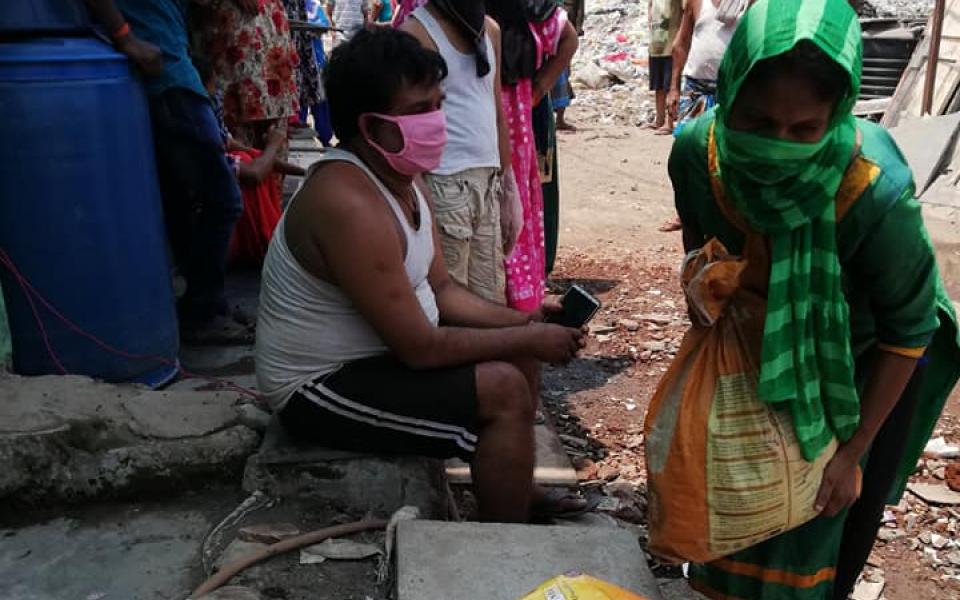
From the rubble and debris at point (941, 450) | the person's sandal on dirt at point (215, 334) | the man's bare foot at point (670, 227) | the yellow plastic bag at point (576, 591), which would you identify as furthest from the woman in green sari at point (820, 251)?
the man's bare foot at point (670, 227)

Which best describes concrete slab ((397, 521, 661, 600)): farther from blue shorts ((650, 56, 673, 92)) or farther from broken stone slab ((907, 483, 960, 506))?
blue shorts ((650, 56, 673, 92))

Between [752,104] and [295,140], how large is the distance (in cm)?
656

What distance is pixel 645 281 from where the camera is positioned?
18.9 ft

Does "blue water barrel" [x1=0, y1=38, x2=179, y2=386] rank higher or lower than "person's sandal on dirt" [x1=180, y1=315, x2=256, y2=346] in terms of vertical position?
higher

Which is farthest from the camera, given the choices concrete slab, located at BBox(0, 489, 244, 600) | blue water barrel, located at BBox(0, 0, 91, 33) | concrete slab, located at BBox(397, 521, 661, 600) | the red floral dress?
the red floral dress

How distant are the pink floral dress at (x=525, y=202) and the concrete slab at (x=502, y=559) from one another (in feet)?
4.29

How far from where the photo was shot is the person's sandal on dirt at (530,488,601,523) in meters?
2.93

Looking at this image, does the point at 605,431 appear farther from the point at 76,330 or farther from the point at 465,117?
the point at 76,330

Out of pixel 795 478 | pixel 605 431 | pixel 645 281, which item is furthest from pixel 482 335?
pixel 645 281

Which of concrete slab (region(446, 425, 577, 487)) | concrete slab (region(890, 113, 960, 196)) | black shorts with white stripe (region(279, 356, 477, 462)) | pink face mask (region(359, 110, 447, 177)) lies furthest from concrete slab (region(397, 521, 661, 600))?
concrete slab (region(890, 113, 960, 196))

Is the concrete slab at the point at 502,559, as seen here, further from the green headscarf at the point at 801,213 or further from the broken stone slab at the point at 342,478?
the green headscarf at the point at 801,213

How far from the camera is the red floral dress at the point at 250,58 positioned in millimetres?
4066

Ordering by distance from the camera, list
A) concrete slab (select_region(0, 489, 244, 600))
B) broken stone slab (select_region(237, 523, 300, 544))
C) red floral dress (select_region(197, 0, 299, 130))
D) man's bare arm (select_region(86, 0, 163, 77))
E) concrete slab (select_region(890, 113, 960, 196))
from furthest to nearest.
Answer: concrete slab (select_region(890, 113, 960, 196)) < red floral dress (select_region(197, 0, 299, 130)) < man's bare arm (select_region(86, 0, 163, 77)) < broken stone slab (select_region(237, 523, 300, 544)) < concrete slab (select_region(0, 489, 244, 600))

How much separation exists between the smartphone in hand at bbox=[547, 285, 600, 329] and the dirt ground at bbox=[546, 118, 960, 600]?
3.92 ft
